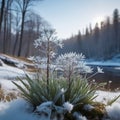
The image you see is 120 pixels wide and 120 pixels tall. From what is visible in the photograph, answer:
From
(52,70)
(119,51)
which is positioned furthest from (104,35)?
(52,70)

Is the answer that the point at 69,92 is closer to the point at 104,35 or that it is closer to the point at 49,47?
the point at 49,47

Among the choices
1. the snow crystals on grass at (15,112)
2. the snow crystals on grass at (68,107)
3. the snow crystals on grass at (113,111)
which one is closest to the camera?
the snow crystals on grass at (68,107)

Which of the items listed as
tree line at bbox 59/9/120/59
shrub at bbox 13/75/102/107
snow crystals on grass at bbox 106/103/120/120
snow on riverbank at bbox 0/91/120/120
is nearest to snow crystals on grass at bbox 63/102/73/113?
shrub at bbox 13/75/102/107

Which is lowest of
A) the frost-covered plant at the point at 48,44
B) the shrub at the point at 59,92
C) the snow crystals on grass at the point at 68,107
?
the snow crystals on grass at the point at 68,107

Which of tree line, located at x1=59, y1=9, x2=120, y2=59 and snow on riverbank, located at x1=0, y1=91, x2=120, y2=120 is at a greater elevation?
tree line, located at x1=59, y1=9, x2=120, y2=59

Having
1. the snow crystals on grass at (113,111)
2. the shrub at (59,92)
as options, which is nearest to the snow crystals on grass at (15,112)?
the shrub at (59,92)

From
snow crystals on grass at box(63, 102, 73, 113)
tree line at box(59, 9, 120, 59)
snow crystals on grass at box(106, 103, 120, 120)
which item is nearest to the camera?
snow crystals on grass at box(63, 102, 73, 113)

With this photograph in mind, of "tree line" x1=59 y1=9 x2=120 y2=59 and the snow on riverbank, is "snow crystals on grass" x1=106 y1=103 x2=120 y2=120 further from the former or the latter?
"tree line" x1=59 y1=9 x2=120 y2=59

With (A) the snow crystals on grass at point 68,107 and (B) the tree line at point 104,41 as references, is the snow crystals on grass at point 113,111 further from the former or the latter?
(B) the tree line at point 104,41

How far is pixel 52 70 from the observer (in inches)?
190

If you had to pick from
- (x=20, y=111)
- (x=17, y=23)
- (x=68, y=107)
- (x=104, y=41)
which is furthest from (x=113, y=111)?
(x=104, y=41)

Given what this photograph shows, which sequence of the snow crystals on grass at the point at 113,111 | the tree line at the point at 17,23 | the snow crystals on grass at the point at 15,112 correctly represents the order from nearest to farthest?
the snow crystals on grass at the point at 15,112, the snow crystals on grass at the point at 113,111, the tree line at the point at 17,23

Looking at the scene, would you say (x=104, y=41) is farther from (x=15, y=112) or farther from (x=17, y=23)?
(x=15, y=112)

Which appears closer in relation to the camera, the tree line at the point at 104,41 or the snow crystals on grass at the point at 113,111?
the snow crystals on grass at the point at 113,111
